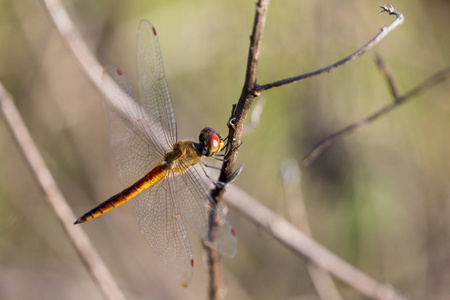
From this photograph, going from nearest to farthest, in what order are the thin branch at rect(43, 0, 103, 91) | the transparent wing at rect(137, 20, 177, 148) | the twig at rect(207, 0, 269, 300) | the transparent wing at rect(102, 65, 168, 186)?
the twig at rect(207, 0, 269, 300) < the transparent wing at rect(137, 20, 177, 148) < the transparent wing at rect(102, 65, 168, 186) < the thin branch at rect(43, 0, 103, 91)

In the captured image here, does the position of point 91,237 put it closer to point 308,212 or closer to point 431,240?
point 308,212

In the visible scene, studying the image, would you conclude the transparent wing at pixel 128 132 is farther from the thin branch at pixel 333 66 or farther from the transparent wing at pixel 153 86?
the thin branch at pixel 333 66

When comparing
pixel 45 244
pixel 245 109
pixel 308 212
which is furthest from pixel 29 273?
pixel 245 109

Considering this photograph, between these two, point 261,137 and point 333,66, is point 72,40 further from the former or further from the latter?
point 261,137

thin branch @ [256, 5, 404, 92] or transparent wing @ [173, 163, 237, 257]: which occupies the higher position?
thin branch @ [256, 5, 404, 92]

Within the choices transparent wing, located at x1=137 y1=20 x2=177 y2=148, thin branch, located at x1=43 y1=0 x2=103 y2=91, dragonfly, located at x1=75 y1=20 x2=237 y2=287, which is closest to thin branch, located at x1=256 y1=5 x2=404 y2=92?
dragonfly, located at x1=75 y1=20 x2=237 y2=287

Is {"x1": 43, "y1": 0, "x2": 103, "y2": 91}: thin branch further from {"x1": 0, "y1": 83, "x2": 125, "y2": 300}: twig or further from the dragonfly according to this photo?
{"x1": 0, "y1": 83, "x2": 125, "y2": 300}: twig

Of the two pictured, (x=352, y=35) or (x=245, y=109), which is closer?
(x=245, y=109)
